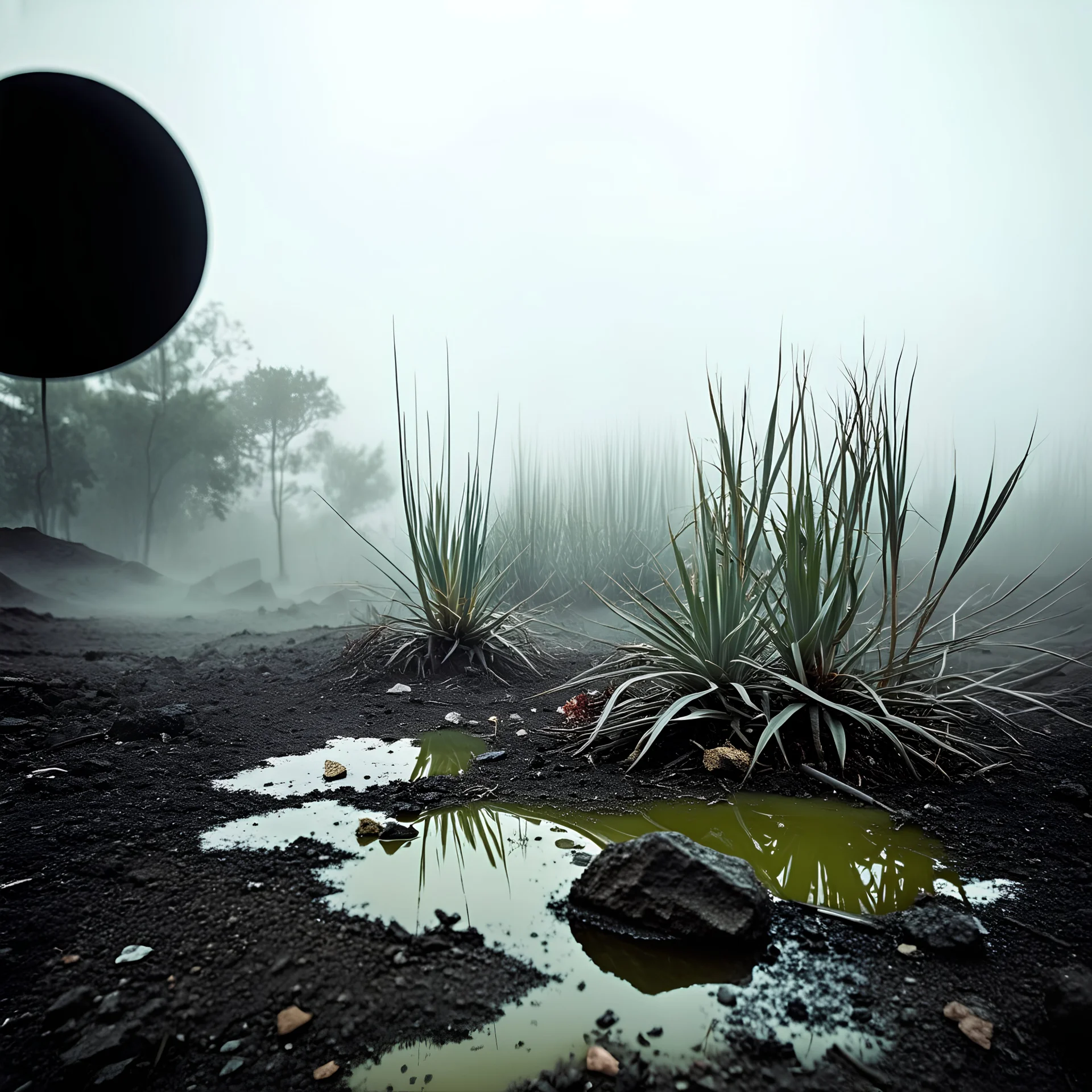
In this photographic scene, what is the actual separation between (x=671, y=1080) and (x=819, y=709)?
112cm

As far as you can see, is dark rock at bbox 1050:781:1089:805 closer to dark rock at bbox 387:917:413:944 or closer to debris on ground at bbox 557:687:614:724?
debris on ground at bbox 557:687:614:724

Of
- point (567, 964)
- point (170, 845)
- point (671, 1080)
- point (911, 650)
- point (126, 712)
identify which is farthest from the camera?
point (126, 712)

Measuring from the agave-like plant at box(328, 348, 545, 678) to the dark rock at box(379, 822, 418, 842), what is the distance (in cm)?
152

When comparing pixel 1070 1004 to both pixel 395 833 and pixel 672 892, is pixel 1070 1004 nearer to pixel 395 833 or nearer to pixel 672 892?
pixel 672 892

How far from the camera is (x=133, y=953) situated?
76 centimetres

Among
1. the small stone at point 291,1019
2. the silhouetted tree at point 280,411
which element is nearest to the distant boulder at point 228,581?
the silhouetted tree at point 280,411

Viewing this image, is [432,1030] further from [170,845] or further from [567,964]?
[170,845]

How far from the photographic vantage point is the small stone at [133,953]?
0.75 m

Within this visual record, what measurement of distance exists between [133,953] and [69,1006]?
0.10 meters

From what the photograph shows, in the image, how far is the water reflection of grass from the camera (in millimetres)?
981

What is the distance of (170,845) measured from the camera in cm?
107

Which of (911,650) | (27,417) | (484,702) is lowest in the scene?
(484,702)

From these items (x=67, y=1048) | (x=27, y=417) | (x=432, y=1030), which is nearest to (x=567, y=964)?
(x=432, y=1030)

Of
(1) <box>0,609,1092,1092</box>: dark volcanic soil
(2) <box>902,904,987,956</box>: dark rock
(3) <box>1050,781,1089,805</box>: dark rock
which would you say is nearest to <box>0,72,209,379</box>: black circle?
(1) <box>0,609,1092,1092</box>: dark volcanic soil
